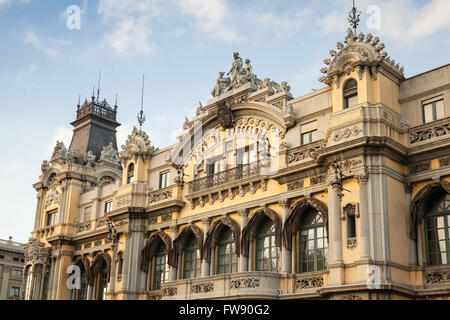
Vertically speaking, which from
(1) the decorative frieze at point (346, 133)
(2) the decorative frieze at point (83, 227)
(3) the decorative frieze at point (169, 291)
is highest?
(1) the decorative frieze at point (346, 133)

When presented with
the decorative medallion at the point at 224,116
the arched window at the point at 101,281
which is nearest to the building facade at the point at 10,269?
the arched window at the point at 101,281

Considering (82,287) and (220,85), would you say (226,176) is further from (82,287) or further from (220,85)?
(82,287)

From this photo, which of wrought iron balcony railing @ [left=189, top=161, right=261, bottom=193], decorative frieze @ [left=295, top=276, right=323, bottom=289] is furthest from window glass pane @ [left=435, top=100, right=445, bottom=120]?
wrought iron balcony railing @ [left=189, top=161, right=261, bottom=193]

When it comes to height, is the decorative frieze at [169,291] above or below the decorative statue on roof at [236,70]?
below

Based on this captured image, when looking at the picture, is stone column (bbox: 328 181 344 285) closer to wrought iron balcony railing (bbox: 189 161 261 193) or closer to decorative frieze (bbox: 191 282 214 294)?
wrought iron balcony railing (bbox: 189 161 261 193)

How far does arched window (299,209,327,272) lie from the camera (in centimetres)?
2505

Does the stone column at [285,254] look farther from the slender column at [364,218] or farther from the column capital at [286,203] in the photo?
the slender column at [364,218]

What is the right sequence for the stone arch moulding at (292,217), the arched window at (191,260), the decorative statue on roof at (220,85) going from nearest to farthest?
the stone arch moulding at (292,217), the arched window at (191,260), the decorative statue on roof at (220,85)

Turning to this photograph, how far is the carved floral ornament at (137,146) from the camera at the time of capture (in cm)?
3550

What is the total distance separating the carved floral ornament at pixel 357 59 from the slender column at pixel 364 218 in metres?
4.44

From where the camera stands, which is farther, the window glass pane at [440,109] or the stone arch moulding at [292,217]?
the stone arch moulding at [292,217]

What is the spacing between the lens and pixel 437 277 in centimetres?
2191

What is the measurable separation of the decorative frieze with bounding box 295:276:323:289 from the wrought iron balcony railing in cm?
561

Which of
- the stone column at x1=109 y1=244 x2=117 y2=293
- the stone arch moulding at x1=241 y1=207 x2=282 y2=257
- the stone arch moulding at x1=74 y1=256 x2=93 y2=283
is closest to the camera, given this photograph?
the stone arch moulding at x1=241 y1=207 x2=282 y2=257
